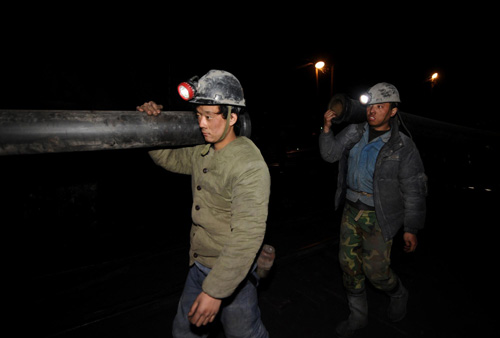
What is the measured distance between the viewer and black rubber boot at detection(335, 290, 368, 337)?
2787 millimetres

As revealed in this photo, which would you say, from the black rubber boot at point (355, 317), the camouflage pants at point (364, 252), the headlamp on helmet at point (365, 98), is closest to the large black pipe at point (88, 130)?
the headlamp on helmet at point (365, 98)

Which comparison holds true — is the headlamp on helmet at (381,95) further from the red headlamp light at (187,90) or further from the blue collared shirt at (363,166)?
the red headlamp light at (187,90)

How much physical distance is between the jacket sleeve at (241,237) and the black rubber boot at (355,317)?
1.97m

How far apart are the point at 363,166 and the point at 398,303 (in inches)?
64.7

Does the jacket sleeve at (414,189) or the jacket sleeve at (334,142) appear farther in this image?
the jacket sleeve at (334,142)

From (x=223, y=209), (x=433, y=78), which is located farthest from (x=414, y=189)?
(x=433, y=78)

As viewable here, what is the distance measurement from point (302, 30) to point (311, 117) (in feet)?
10.6

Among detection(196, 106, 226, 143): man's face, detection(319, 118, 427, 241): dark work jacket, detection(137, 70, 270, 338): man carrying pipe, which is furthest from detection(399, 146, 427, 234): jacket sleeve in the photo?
detection(196, 106, 226, 143): man's face

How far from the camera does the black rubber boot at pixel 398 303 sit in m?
2.90

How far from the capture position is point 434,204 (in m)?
7.06

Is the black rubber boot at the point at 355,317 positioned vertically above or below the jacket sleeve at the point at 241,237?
below

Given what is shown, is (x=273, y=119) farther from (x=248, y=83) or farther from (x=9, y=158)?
(x=9, y=158)

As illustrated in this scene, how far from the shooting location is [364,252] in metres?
2.76

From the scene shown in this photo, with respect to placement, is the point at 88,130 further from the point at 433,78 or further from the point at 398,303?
the point at 433,78
